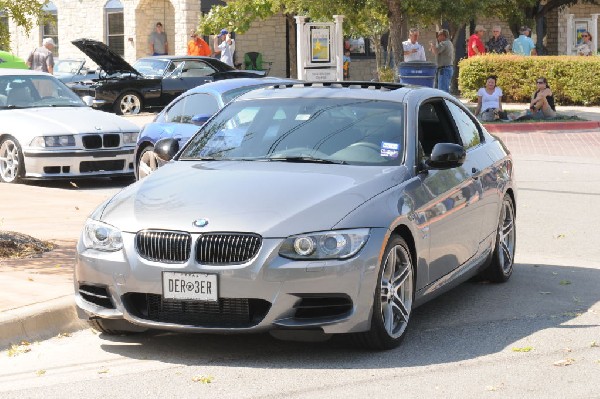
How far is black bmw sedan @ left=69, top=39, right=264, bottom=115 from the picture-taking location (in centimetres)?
2811

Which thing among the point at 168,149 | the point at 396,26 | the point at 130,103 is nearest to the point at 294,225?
the point at 168,149

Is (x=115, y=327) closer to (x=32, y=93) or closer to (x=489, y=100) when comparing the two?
(x=32, y=93)

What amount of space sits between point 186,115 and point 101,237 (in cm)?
824

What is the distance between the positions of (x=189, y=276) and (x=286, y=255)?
524mm

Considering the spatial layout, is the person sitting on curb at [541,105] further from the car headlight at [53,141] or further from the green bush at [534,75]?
the car headlight at [53,141]

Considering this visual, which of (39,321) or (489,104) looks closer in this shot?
(39,321)

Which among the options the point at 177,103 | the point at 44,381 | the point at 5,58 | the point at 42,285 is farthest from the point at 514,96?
the point at 44,381

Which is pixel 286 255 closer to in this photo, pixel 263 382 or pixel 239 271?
pixel 239 271

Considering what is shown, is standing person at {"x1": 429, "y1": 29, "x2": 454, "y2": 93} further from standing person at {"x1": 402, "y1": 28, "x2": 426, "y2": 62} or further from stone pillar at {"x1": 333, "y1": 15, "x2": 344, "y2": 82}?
stone pillar at {"x1": 333, "y1": 15, "x2": 344, "y2": 82}

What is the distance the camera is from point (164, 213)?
22.6 ft

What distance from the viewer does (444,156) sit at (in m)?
7.83

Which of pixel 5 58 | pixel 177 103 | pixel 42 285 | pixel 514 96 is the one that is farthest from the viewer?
pixel 514 96

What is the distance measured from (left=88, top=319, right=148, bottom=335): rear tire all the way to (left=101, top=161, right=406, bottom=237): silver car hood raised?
1.91 feet

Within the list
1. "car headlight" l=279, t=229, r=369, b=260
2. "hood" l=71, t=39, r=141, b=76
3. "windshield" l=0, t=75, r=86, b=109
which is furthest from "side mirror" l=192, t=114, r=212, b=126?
"hood" l=71, t=39, r=141, b=76
